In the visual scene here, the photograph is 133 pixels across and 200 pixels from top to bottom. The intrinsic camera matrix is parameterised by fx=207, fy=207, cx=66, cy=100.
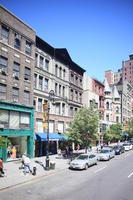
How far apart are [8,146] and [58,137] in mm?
8966

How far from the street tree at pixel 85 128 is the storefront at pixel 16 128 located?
585 cm

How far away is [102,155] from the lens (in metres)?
27.4

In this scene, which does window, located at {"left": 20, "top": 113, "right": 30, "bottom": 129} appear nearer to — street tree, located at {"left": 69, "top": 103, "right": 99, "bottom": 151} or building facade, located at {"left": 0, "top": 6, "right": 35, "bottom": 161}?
building facade, located at {"left": 0, "top": 6, "right": 35, "bottom": 161}

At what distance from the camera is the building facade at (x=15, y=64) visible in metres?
25.2

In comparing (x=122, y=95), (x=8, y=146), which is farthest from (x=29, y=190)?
(x=122, y=95)

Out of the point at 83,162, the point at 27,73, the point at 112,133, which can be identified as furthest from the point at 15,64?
the point at 112,133

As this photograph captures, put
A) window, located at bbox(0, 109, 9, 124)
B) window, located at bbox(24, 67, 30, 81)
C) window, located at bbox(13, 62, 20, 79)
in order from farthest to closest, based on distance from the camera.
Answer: window, located at bbox(24, 67, 30, 81), window, located at bbox(13, 62, 20, 79), window, located at bbox(0, 109, 9, 124)

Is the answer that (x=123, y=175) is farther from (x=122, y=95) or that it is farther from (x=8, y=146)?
(x=122, y=95)

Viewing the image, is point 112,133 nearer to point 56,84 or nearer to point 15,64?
point 56,84

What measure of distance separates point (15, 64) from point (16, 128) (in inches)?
328

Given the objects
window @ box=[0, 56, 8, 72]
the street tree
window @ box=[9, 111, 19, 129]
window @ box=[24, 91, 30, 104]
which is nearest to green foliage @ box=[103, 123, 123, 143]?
the street tree

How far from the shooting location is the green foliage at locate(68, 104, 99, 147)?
27891mm

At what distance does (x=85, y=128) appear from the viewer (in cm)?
2781

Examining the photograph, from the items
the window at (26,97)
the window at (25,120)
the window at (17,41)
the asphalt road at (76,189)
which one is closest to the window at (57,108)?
the window at (26,97)
